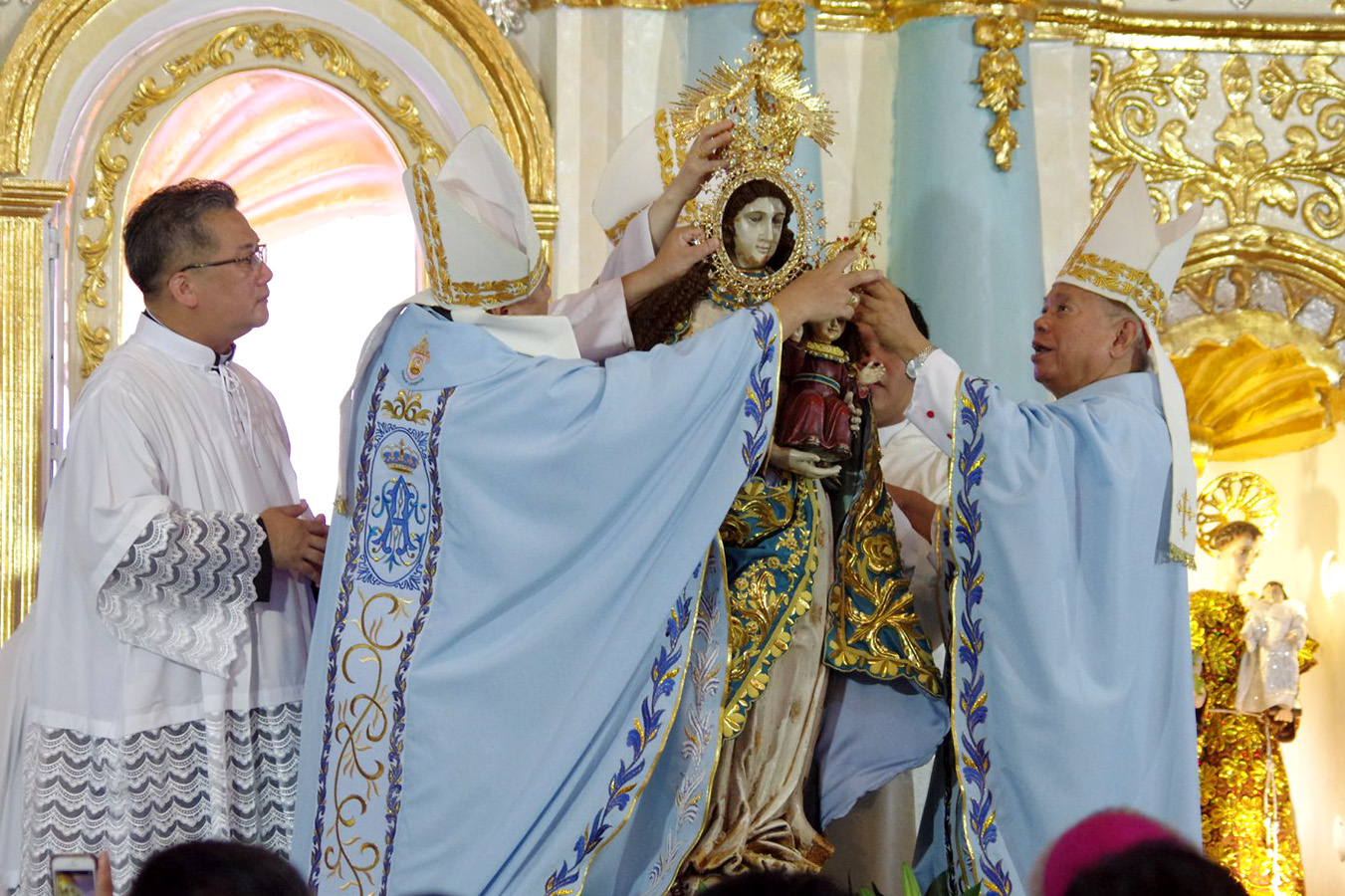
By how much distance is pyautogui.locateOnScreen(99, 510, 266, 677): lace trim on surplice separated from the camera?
178 inches

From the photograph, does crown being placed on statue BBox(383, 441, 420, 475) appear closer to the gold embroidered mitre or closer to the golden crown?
the gold embroidered mitre

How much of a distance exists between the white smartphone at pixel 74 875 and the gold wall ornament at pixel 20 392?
2.94 m

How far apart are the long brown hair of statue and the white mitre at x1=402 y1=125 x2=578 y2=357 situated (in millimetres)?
389

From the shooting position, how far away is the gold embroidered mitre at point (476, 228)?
452 cm

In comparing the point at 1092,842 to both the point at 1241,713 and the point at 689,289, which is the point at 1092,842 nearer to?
the point at 689,289

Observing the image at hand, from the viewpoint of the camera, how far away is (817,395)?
186 inches

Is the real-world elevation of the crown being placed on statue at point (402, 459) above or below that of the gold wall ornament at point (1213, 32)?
below

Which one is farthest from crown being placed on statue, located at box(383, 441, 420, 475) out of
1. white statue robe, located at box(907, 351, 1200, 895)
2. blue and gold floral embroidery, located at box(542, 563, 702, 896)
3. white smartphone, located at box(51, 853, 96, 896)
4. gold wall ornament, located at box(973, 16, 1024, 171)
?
gold wall ornament, located at box(973, 16, 1024, 171)

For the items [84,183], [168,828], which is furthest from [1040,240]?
[168,828]

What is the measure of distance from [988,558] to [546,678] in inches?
44.0

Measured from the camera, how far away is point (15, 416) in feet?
19.9

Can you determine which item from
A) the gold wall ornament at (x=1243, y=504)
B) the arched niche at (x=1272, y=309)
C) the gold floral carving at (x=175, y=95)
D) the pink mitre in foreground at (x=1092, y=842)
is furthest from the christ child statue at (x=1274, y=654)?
the pink mitre in foreground at (x=1092, y=842)

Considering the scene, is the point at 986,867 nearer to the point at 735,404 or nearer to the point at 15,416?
the point at 735,404

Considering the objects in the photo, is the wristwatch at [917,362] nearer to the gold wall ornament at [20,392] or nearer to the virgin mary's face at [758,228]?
the virgin mary's face at [758,228]
